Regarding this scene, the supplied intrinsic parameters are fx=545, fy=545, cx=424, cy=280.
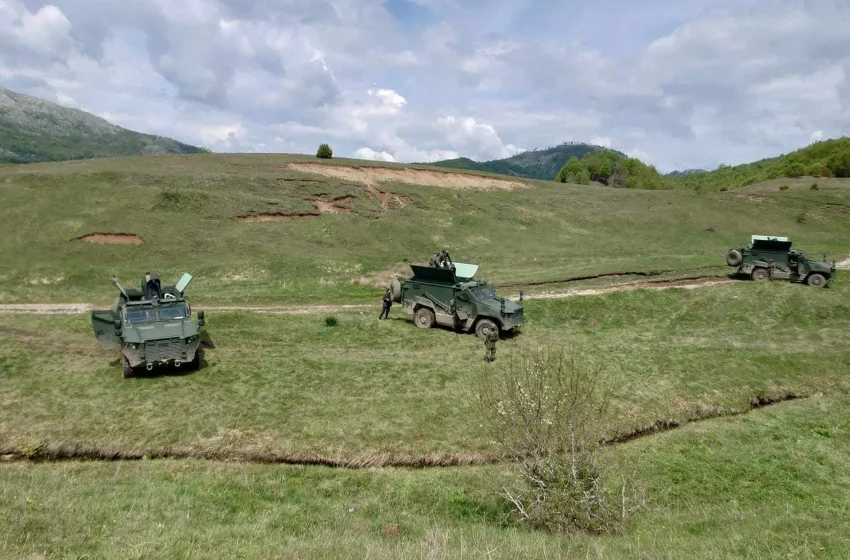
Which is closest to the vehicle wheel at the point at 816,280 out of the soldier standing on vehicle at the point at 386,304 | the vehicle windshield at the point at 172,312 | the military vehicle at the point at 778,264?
the military vehicle at the point at 778,264

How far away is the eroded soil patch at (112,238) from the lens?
33188 mm

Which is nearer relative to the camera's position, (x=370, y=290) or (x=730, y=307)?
(x=730, y=307)

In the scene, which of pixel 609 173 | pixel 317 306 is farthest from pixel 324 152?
Answer: pixel 609 173

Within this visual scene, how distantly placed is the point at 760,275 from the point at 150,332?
1110 inches

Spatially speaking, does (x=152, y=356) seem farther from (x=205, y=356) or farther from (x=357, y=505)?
(x=357, y=505)

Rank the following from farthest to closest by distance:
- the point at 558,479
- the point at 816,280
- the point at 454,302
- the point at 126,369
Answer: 1. the point at 816,280
2. the point at 454,302
3. the point at 126,369
4. the point at 558,479

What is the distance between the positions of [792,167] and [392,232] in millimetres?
98451

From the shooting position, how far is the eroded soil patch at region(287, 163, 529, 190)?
177 feet

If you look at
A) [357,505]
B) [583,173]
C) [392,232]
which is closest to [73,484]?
[357,505]

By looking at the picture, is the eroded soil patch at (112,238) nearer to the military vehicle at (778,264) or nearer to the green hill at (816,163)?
the military vehicle at (778,264)

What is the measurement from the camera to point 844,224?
168 ft

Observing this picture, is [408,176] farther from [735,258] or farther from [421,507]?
[421,507]

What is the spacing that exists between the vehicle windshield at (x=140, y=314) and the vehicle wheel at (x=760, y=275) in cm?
2790

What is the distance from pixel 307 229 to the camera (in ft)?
131
